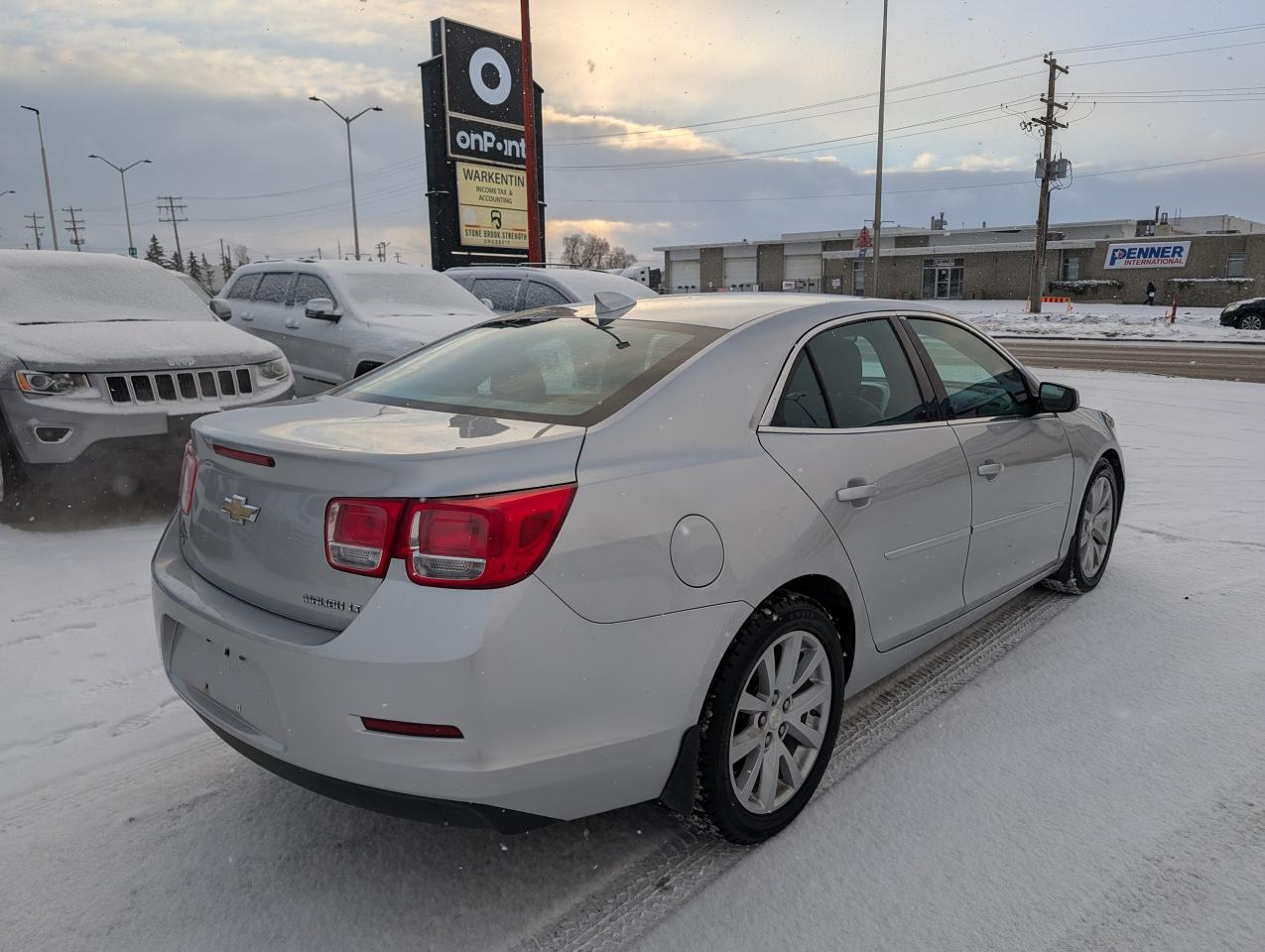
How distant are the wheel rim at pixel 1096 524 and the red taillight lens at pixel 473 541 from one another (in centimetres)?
346

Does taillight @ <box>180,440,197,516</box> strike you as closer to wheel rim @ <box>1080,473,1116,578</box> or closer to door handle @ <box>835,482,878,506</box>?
door handle @ <box>835,482,878,506</box>

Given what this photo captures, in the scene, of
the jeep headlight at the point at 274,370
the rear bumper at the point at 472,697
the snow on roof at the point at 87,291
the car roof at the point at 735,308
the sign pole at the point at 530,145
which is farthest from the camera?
the sign pole at the point at 530,145

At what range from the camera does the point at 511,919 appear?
2287mm

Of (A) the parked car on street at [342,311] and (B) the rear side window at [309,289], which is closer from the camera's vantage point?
(A) the parked car on street at [342,311]

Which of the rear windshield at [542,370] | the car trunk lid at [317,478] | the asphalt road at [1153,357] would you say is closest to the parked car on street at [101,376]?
the rear windshield at [542,370]

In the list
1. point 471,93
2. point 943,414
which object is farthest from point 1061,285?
point 943,414

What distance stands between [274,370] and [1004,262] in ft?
190

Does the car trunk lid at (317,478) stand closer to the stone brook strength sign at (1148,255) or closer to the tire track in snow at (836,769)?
the tire track in snow at (836,769)

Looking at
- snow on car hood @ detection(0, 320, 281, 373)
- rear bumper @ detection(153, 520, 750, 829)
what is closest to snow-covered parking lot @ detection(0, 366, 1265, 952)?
rear bumper @ detection(153, 520, 750, 829)

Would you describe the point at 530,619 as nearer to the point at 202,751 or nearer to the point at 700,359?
the point at 700,359

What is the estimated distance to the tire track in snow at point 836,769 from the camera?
2256 millimetres

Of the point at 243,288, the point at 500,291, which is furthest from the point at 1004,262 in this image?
the point at 243,288

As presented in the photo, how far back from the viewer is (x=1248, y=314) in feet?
94.4

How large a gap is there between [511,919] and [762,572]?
1.11m
